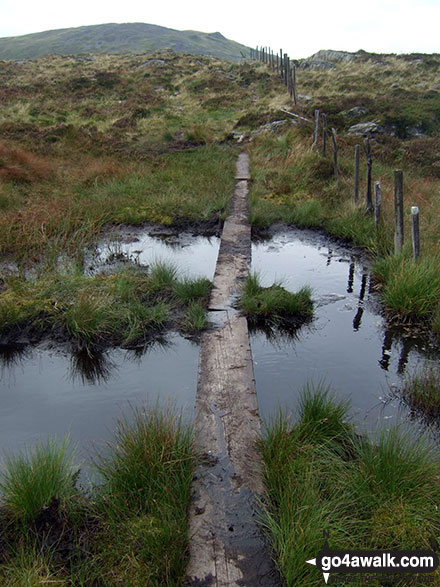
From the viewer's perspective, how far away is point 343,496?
8.83 ft

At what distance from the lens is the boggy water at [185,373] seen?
13.0 ft

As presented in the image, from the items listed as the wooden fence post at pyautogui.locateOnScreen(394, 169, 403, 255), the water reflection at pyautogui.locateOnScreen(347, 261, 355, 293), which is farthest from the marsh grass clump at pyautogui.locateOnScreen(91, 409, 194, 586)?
the wooden fence post at pyautogui.locateOnScreen(394, 169, 403, 255)

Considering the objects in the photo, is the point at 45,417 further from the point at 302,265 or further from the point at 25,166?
the point at 25,166

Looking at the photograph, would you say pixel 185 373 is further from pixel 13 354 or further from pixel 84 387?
pixel 13 354

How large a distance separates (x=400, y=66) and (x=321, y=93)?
37.4 ft

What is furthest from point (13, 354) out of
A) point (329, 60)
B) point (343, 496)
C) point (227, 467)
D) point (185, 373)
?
point (329, 60)

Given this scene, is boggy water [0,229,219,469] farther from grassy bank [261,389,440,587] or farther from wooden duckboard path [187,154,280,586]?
grassy bank [261,389,440,587]

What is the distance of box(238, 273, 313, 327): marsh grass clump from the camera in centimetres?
563

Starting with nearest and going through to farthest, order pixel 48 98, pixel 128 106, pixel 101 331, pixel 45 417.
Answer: pixel 45 417 → pixel 101 331 → pixel 128 106 → pixel 48 98

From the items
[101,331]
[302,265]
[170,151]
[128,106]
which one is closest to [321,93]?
[128,106]

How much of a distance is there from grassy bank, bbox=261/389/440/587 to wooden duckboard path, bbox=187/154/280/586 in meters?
0.13

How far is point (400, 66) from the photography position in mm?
33375

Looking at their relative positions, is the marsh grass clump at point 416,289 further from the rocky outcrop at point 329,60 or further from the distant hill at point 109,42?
the distant hill at point 109,42

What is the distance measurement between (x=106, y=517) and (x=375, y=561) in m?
1.49
